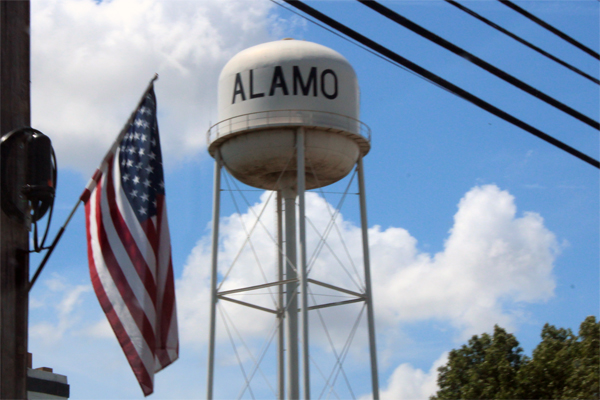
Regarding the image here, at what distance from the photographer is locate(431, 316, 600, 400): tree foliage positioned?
30.9m

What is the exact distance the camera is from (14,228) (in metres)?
7.96

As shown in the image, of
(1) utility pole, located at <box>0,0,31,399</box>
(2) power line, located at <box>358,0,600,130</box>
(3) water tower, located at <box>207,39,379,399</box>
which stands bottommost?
(1) utility pole, located at <box>0,0,31,399</box>

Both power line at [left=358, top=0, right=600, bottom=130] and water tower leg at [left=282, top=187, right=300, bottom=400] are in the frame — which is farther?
water tower leg at [left=282, top=187, right=300, bottom=400]

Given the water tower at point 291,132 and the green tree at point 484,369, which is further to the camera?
the green tree at point 484,369

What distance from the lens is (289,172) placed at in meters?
26.5

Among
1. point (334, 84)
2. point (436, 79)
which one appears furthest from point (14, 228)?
point (334, 84)

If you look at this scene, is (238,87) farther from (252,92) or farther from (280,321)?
(280,321)

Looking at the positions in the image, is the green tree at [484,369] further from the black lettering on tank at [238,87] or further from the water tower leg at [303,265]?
the black lettering on tank at [238,87]

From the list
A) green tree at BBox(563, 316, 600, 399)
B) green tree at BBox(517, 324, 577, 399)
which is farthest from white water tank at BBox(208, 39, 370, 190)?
green tree at BBox(517, 324, 577, 399)

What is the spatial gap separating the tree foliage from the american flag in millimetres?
22613

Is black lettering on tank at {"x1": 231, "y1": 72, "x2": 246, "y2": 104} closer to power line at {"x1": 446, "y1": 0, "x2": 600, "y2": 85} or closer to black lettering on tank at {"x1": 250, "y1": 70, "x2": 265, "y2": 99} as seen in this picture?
black lettering on tank at {"x1": 250, "y1": 70, "x2": 265, "y2": 99}

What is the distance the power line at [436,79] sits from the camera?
9367mm

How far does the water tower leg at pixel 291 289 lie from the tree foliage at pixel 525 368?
9773 mm

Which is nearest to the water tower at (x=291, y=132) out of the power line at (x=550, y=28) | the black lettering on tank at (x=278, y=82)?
the black lettering on tank at (x=278, y=82)
